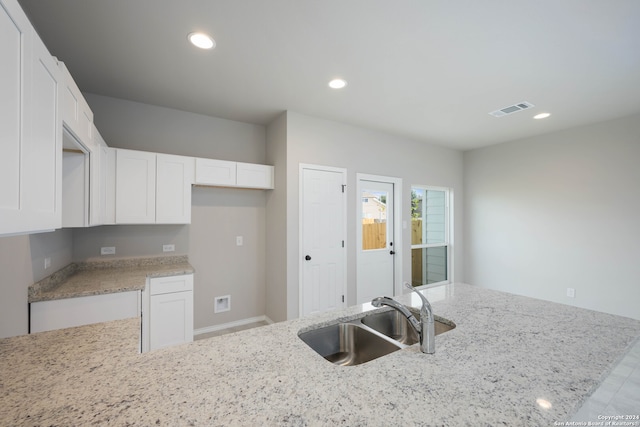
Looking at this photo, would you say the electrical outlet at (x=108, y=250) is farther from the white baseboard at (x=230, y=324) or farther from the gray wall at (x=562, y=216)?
the gray wall at (x=562, y=216)

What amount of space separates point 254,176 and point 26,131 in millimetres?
2538

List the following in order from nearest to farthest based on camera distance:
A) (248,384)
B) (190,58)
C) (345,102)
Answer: (248,384) → (190,58) → (345,102)

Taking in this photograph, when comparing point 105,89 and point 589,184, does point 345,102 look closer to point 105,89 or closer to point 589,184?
point 105,89

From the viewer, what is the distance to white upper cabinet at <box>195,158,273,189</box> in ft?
10.1

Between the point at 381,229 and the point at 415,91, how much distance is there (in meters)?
2.06

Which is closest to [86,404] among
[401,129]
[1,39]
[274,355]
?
[274,355]

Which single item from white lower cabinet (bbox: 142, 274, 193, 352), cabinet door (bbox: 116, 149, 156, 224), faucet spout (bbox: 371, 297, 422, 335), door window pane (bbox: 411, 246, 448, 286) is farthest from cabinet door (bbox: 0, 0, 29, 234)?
door window pane (bbox: 411, 246, 448, 286)

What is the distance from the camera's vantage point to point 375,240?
13.4 ft

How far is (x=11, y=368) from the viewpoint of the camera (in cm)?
96

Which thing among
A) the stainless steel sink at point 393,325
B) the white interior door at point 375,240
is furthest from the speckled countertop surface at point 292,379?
the white interior door at point 375,240

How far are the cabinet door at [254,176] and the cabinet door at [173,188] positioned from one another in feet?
1.78

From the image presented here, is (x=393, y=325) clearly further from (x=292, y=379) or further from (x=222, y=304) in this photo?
(x=222, y=304)

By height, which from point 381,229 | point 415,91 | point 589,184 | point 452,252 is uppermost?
point 415,91

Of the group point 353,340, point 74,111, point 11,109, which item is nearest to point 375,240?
point 353,340
